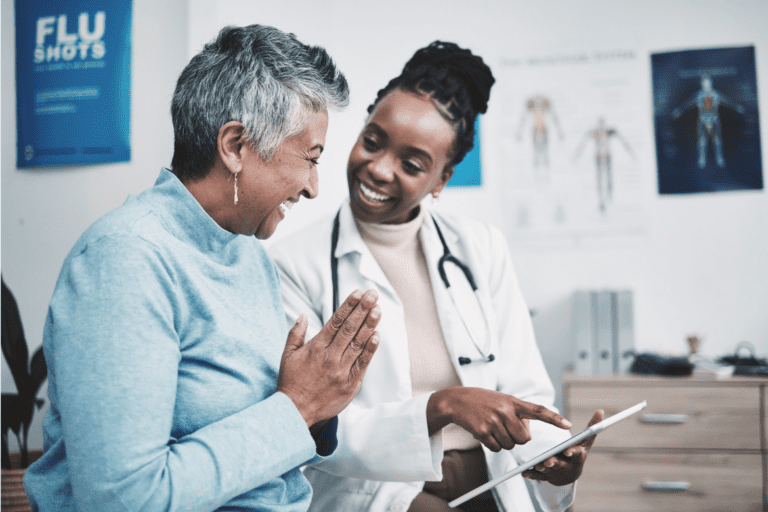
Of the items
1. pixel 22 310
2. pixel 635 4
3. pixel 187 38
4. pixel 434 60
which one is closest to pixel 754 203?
pixel 635 4

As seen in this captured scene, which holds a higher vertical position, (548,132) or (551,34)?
(551,34)

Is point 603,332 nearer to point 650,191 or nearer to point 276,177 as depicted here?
point 650,191

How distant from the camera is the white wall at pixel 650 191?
2.64 m

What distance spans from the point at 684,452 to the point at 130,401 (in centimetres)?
215

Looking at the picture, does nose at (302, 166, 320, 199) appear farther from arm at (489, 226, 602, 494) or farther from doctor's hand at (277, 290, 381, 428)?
arm at (489, 226, 602, 494)

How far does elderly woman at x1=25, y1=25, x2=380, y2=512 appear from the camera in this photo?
66 centimetres

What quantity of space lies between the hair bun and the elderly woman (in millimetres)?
490

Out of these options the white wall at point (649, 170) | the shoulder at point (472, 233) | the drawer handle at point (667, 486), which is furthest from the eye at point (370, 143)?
the drawer handle at point (667, 486)

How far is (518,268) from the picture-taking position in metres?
2.79

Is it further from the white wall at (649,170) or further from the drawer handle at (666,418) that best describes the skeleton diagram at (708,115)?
the drawer handle at (666,418)

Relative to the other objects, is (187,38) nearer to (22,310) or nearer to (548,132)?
(22,310)

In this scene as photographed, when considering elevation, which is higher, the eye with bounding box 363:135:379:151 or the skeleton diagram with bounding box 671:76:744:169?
the skeleton diagram with bounding box 671:76:744:169

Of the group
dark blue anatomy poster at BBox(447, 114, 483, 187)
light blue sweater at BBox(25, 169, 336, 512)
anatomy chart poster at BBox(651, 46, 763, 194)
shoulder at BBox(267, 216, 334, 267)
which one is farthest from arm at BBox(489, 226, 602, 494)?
anatomy chart poster at BBox(651, 46, 763, 194)

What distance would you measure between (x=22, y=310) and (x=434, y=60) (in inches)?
62.3
